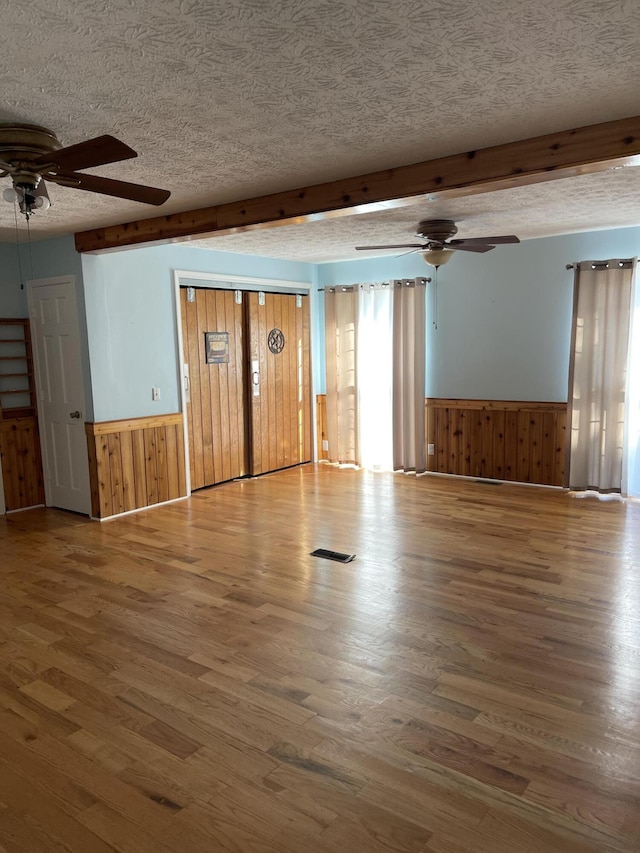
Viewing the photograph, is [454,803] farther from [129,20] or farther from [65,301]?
[65,301]

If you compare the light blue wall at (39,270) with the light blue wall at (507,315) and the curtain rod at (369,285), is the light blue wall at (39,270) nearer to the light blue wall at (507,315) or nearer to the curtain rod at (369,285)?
the curtain rod at (369,285)

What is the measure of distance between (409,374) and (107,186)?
4.66 metres

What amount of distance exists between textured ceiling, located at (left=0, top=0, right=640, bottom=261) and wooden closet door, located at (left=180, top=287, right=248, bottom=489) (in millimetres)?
2700

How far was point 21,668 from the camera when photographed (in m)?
2.94

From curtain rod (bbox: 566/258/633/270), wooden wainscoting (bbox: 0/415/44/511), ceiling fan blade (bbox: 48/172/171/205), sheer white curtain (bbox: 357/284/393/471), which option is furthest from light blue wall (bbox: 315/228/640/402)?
ceiling fan blade (bbox: 48/172/171/205)

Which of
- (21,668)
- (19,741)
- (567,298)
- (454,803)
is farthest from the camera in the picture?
(567,298)

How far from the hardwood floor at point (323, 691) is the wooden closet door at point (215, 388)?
160cm

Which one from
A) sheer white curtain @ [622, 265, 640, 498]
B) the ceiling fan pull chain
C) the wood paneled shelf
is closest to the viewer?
sheer white curtain @ [622, 265, 640, 498]

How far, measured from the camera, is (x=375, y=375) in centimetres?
709

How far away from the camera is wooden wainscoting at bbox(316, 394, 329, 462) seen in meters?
7.66

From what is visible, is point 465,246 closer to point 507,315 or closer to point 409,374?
point 507,315

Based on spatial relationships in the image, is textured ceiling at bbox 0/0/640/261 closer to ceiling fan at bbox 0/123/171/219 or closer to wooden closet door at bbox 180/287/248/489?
ceiling fan at bbox 0/123/171/219

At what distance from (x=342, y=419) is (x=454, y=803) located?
5500mm

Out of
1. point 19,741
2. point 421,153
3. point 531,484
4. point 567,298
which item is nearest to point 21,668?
point 19,741
